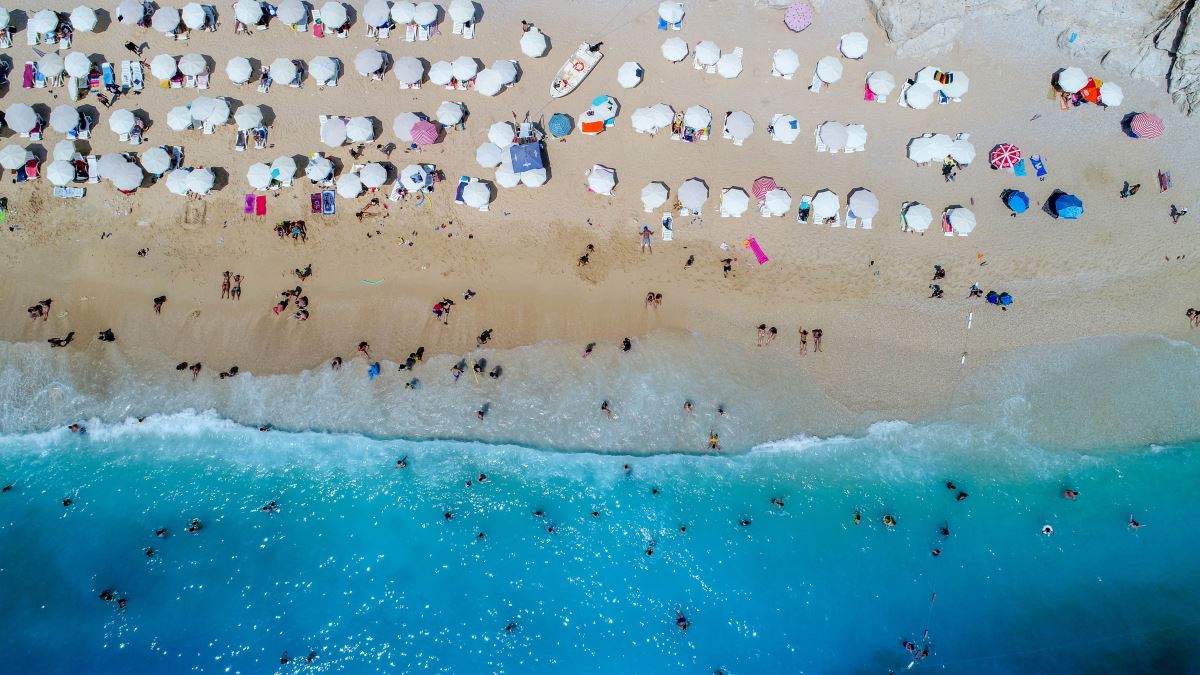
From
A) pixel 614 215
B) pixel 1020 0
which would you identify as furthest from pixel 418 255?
pixel 1020 0

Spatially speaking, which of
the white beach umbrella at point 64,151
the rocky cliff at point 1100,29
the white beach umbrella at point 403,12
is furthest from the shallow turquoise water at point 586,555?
the white beach umbrella at point 403,12

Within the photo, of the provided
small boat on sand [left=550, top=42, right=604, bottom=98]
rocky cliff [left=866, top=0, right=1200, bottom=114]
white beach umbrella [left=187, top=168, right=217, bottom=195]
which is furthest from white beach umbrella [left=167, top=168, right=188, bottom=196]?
rocky cliff [left=866, top=0, right=1200, bottom=114]

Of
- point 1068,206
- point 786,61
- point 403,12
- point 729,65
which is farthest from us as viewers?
point 403,12

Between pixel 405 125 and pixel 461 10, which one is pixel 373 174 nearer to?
pixel 405 125

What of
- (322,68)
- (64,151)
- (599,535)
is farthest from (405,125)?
(599,535)

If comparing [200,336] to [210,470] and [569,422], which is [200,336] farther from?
[569,422]

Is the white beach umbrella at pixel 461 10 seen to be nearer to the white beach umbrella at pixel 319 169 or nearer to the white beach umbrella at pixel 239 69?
the white beach umbrella at pixel 319 169
